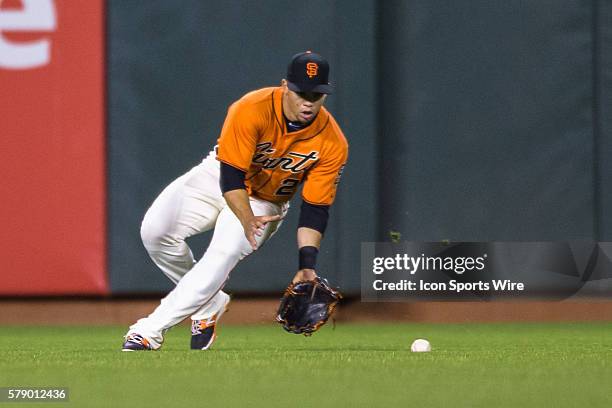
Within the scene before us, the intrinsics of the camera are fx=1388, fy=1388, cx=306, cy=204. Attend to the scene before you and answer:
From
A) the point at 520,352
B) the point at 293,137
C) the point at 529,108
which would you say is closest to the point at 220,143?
the point at 293,137

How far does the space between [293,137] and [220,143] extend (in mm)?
343

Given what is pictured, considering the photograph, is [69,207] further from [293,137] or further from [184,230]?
[293,137]

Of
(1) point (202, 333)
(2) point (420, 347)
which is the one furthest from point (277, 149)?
(2) point (420, 347)

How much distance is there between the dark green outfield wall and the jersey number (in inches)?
Result: 98.7

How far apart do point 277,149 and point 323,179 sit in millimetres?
259

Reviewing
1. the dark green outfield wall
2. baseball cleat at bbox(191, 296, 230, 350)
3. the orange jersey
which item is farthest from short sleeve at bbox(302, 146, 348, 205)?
the dark green outfield wall

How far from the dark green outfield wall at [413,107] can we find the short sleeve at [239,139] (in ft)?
9.68

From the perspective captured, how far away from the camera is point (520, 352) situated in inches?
256

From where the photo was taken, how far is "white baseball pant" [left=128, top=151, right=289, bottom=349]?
20.8 feet

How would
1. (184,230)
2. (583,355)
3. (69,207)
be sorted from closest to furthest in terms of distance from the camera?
(583,355), (184,230), (69,207)

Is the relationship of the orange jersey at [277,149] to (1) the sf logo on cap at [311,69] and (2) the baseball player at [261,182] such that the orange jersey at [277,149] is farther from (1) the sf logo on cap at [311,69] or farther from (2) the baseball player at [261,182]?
(1) the sf logo on cap at [311,69]

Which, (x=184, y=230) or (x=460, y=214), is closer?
(x=184, y=230)

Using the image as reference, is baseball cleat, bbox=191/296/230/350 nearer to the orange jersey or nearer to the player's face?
the orange jersey

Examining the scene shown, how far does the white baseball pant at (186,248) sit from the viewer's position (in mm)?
6332
